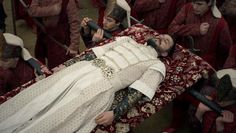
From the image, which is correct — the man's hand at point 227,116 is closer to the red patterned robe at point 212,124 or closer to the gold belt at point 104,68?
the red patterned robe at point 212,124

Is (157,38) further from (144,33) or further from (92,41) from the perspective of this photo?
(92,41)

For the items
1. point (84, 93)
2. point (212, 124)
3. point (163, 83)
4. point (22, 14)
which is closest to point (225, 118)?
point (212, 124)

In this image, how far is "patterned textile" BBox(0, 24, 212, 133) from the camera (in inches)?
112

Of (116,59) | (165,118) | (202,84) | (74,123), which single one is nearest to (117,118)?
(74,123)

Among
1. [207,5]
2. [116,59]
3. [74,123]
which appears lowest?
[74,123]

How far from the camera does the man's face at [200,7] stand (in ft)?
11.5

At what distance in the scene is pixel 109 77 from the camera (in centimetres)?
298

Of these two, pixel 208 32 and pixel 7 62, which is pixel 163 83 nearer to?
pixel 208 32

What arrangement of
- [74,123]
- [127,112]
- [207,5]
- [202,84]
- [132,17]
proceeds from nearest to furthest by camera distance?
[74,123]
[127,112]
[202,84]
[207,5]
[132,17]

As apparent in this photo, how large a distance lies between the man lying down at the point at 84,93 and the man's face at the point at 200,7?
711 mm

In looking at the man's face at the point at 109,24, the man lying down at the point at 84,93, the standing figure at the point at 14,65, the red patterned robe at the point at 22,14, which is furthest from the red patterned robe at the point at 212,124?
the red patterned robe at the point at 22,14

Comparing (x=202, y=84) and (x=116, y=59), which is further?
(x=202, y=84)

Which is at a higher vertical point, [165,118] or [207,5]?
[207,5]

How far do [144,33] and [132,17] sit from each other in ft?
1.49
